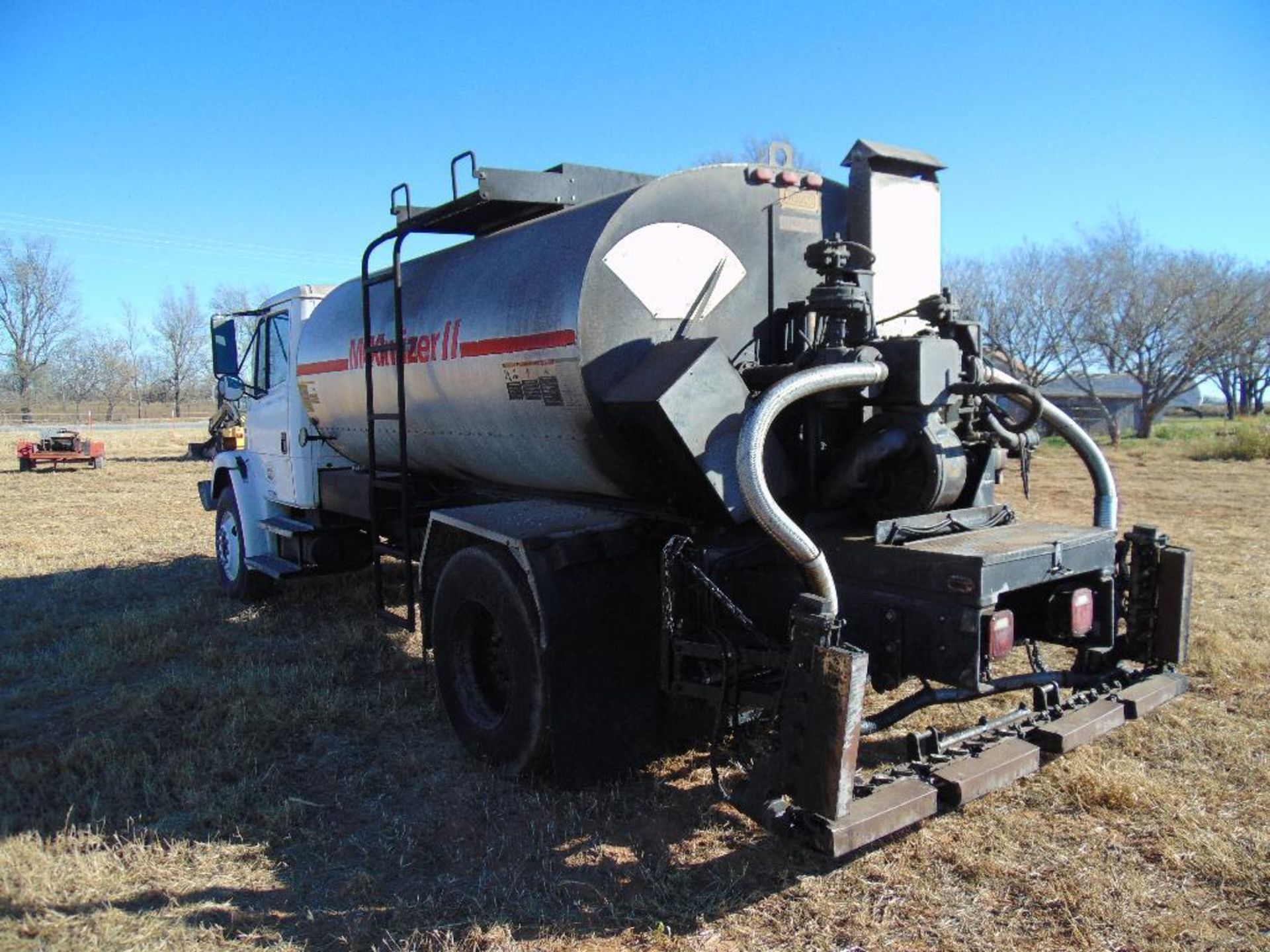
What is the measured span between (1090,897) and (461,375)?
374 cm

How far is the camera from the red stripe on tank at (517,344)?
13.2 ft

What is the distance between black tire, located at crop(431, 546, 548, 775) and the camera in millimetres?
4031

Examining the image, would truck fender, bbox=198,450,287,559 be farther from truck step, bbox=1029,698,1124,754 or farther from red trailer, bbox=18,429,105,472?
red trailer, bbox=18,429,105,472

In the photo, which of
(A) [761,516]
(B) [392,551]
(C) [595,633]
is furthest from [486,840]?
(B) [392,551]

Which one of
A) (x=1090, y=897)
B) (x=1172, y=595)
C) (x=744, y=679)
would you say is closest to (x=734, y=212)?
(x=744, y=679)

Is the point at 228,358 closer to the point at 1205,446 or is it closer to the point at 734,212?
the point at 734,212

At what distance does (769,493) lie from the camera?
10.1ft

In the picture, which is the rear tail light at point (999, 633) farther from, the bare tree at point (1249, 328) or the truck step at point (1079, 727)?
the bare tree at point (1249, 328)

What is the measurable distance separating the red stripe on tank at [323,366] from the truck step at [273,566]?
1587mm

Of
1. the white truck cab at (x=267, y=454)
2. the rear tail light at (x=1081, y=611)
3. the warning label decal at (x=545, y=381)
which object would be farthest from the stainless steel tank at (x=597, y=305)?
the white truck cab at (x=267, y=454)

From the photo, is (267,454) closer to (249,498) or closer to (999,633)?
(249,498)

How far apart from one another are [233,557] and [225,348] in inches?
75.2

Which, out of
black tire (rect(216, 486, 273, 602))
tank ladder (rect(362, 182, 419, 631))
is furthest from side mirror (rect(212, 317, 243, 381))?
tank ladder (rect(362, 182, 419, 631))

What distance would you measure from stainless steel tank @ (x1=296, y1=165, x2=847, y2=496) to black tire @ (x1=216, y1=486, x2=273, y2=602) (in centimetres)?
371
